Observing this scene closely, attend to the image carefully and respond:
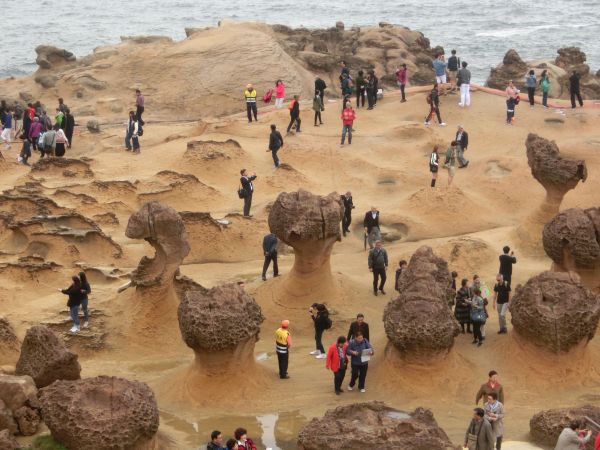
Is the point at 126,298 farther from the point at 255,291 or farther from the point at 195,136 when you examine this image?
the point at 195,136

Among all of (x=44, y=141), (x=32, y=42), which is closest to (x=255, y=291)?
(x=44, y=141)

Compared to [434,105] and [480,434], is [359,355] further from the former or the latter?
[434,105]

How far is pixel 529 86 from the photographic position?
107 ft

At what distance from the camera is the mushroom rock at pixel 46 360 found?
53.9 feet

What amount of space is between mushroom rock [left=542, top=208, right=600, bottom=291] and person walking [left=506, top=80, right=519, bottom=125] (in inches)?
436

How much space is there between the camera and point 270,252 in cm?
2256

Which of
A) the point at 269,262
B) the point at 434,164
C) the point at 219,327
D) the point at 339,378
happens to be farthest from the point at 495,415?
the point at 434,164

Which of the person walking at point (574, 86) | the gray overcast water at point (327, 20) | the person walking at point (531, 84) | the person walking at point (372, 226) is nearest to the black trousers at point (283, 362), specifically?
the person walking at point (372, 226)

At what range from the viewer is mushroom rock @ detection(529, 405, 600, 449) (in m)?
14.9

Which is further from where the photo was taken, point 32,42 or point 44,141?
point 32,42

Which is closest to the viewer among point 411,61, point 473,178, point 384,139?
point 473,178

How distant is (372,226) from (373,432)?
1100 cm

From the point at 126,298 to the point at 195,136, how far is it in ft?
38.0

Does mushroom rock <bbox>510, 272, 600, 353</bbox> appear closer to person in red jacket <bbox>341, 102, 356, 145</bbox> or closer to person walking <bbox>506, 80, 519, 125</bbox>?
person in red jacket <bbox>341, 102, 356, 145</bbox>
